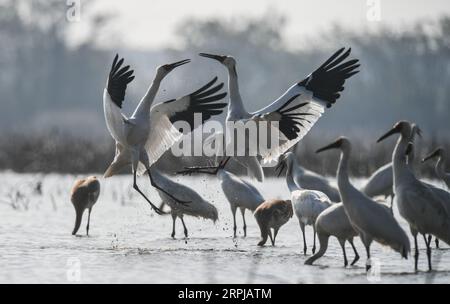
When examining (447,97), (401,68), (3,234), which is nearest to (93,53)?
(401,68)

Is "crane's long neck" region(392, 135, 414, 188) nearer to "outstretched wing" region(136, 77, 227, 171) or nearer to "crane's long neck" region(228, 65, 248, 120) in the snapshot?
"crane's long neck" region(228, 65, 248, 120)

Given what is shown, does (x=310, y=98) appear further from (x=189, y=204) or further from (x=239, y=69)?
(x=239, y=69)

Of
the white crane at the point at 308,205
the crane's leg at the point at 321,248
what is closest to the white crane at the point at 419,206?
the crane's leg at the point at 321,248

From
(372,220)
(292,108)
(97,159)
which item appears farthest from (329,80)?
(97,159)

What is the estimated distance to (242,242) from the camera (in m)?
9.73

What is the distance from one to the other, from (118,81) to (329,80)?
7.55 ft

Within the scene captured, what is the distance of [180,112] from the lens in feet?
34.0

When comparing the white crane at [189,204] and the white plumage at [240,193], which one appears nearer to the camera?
the white crane at [189,204]

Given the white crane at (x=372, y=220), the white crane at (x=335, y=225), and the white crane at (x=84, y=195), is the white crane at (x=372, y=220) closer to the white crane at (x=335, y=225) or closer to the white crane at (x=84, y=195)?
the white crane at (x=335, y=225)

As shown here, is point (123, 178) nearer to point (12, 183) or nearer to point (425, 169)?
point (12, 183)

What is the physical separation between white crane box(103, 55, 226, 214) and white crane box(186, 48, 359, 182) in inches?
17.9

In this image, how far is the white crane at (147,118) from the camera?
360 inches

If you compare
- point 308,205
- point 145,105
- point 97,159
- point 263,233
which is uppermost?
point 97,159

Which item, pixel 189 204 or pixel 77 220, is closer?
pixel 189 204
